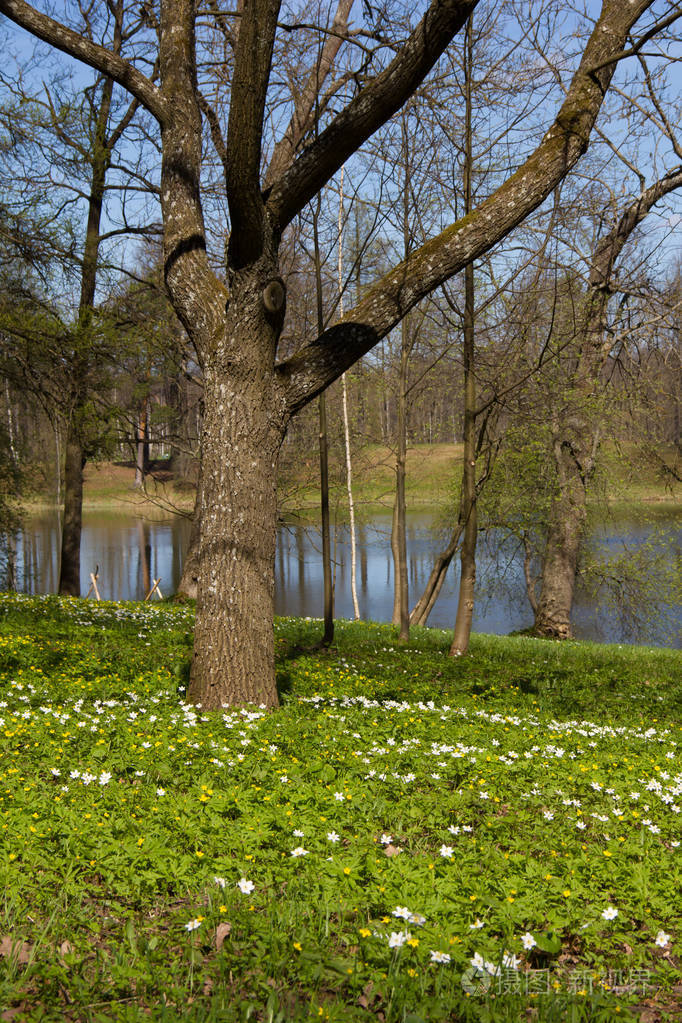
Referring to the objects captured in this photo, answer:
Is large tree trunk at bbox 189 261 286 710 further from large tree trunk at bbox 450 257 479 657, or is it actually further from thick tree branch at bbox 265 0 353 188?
large tree trunk at bbox 450 257 479 657

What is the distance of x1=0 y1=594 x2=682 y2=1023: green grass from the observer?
9.00 feet

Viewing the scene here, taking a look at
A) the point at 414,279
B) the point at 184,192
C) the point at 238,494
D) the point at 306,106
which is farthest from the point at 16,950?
the point at 306,106

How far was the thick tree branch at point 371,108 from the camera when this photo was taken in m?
5.21

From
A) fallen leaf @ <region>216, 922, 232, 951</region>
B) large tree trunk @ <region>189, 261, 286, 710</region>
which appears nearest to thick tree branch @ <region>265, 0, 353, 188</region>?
large tree trunk @ <region>189, 261, 286, 710</region>

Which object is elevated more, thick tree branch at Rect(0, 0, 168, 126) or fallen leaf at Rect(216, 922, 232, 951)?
thick tree branch at Rect(0, 0, 168, 126)

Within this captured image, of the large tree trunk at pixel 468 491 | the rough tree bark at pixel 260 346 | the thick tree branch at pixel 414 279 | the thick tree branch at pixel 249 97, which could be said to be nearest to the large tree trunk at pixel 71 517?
the large tree trunk at pixel 468 491

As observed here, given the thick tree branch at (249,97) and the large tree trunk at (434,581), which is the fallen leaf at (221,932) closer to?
the thick tree branch at (249,97)

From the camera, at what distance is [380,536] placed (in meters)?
35.4

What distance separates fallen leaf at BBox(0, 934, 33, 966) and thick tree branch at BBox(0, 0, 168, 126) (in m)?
6.39

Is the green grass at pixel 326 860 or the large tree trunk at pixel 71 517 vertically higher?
the large tree trunk at pixel 71 517

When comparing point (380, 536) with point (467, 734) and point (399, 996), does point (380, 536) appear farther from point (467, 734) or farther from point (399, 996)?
point (399, 996)

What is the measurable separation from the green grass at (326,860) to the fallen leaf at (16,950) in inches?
0.4

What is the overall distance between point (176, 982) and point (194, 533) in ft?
39.6

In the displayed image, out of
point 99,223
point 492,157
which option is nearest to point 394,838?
point 492,157
